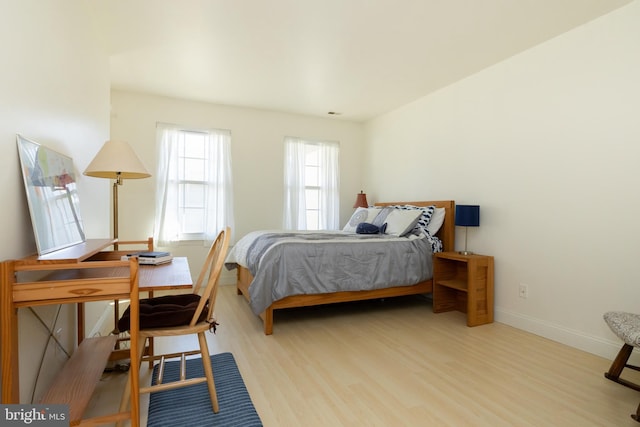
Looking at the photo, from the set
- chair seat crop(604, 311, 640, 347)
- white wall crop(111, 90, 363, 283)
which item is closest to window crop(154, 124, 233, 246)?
white wall crop(111, 90, 363, 283)

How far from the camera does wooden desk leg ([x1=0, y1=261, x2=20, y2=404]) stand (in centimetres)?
110

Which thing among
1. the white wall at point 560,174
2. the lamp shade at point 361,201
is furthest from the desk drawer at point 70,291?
the lamp shade at point 361,201

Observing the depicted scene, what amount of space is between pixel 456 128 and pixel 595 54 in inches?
55.3

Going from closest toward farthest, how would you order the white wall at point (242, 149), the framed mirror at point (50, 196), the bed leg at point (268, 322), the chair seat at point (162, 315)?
1. the framed mirror at point (50, 196)
2. the chair seat at point (162, 315)
3. the bed leg at point (268, 322)
4. the white wall at point (242, 149)

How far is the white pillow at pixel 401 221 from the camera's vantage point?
3714 mm

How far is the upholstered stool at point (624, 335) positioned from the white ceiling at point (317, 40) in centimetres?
217

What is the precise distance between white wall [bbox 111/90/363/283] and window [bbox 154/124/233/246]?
0.40ft

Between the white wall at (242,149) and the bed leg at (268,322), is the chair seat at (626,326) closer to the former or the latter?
the bed leg at (268,322)

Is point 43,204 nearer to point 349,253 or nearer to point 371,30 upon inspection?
point 349,253

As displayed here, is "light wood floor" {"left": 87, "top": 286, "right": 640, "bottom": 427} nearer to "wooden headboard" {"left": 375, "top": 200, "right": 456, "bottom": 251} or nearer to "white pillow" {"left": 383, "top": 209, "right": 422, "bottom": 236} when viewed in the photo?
"wooden headboard" {"left": 375, "top": 200, "right": 456, "bottom": 251}

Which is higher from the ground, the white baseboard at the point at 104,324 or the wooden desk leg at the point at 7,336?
the wooden desk leg at the point at 7,336

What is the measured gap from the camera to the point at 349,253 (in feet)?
10.4

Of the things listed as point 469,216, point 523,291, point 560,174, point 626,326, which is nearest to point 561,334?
point 523,291

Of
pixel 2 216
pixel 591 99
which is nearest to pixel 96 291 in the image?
pixel 2 216
